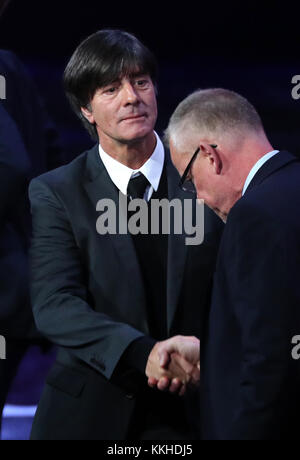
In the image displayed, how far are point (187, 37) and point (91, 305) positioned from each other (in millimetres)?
1689

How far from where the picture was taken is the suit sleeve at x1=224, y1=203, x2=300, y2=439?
1.56m

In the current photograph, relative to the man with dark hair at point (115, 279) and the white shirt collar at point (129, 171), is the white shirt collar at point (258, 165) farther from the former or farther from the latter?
the white shirt collar at point (129, 171)

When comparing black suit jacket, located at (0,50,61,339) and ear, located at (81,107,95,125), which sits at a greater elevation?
ear, located at (81,107,95,125)

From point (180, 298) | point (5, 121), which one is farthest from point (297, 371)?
point (5, 121)

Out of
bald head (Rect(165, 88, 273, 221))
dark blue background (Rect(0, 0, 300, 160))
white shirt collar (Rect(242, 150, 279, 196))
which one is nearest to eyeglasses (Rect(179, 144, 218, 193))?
bald head (Rect(165, 88, 273, 221))

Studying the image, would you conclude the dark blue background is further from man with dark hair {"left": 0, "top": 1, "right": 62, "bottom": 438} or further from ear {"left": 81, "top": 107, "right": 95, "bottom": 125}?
ear {"left": 81, "top": 107, "right": 95, "bottom": 125}

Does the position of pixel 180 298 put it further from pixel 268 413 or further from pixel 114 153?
pixel 268 413

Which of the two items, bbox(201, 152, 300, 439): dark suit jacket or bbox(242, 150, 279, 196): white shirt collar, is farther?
bbox(242, 150, 279, 196): white shirt collar

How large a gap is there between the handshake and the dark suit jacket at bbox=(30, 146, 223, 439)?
0.07 m

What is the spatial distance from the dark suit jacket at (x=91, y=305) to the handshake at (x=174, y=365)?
Result: 0.22 ft

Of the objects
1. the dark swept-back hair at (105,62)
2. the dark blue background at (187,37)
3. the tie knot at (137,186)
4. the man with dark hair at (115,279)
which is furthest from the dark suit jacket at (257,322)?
the dark blue background at (187,37)

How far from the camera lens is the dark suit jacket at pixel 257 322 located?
1566 mm

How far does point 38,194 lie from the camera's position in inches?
88.8
